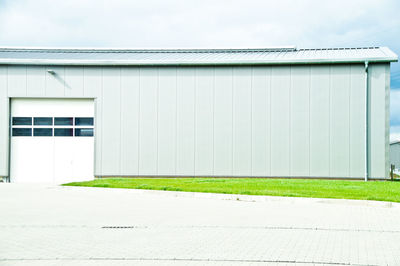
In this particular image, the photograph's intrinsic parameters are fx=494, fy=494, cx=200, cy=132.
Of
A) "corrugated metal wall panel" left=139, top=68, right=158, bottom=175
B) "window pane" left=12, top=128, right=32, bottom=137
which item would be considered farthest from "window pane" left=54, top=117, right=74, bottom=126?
"corrugated metal wall panel" left=139, top=68, right=158, bottom=175

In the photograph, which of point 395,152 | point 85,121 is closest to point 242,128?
point 85,121

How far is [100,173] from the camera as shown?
2241 cm

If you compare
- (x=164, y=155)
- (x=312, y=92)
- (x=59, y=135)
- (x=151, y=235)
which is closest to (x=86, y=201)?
(x=151, y=235)

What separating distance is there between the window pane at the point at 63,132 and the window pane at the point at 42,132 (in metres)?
0.24

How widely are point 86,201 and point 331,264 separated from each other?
9.12 metres

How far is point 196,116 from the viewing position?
2206cm

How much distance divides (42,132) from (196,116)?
7294 mm

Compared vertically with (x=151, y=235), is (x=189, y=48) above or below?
above

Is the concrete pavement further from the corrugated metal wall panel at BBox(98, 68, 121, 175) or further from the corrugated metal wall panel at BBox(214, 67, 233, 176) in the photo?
the corrugated metal wall panel at BBox(98, 68, 121, 175)

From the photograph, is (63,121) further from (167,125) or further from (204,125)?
(204,125)

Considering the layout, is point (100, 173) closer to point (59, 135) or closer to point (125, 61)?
point (59, 135)

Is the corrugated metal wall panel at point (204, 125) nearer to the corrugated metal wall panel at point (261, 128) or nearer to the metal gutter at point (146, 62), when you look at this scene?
the metal gutter at point (146, 62)

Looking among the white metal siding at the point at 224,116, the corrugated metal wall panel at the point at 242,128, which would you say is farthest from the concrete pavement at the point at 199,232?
the white metal siding at the point at 224,116

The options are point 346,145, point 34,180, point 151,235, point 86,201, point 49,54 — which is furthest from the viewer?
point 49,54
